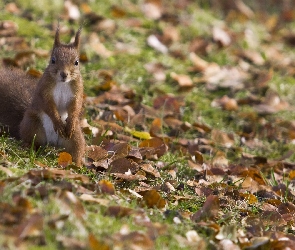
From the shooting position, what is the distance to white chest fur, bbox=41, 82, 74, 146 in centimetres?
388

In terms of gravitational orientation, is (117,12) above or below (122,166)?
above

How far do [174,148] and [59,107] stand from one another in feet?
3.65

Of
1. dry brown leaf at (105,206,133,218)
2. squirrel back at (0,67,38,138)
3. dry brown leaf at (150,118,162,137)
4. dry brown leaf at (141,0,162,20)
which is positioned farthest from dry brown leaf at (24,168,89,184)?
dry brown leaf at (141,0,162,20)

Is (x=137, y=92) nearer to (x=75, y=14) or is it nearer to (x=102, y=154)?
(x=75, y=14)

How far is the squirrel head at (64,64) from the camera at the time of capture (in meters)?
3.79

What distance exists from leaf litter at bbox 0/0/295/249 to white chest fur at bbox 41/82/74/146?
19 centimetres

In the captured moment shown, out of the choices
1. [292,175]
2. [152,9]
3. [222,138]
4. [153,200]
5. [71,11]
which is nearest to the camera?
[153,200]

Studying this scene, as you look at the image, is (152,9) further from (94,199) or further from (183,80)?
(94,199)

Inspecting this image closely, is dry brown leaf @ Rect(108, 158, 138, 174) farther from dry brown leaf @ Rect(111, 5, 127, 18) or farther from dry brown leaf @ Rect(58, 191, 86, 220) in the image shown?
dry brown leaf @ Rect(111, 5, 127, 18)

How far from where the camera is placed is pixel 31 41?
5.68 m

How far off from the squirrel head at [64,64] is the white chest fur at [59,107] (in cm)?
6

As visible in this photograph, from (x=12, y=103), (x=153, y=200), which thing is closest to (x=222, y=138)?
(x=12, y=103)

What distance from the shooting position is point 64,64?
151 inches

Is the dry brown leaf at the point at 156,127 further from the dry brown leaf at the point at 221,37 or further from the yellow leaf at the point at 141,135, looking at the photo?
the dry brown leaf at the point at 221,37
